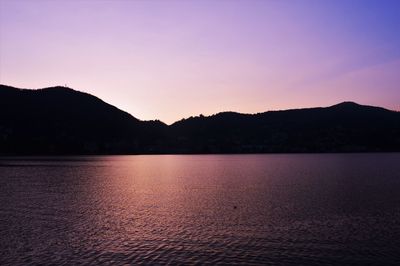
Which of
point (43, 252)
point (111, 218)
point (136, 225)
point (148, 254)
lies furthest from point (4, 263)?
point (111, 218)

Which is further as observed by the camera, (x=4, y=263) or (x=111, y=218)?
(x=111, y=218)

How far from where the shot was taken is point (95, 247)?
33906mm

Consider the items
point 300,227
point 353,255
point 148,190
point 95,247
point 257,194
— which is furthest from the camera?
point 148,190

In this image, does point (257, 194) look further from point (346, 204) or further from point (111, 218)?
point (111, 218)

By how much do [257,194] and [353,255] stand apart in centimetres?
4186

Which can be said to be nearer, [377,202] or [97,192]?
[377,202]

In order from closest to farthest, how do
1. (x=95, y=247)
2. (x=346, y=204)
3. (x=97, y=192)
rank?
(x=95, y=247), (x=346, y=204), (x=97, y=192)

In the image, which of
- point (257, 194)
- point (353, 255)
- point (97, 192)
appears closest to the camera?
point (353, 255)

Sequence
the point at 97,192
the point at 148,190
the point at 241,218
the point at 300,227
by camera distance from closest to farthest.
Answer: the point at 300,227
the point at 241,218
the point at 97,192
the point at 148,190

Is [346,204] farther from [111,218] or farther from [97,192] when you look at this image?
[97,192]

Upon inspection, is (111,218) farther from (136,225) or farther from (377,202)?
(377,202)

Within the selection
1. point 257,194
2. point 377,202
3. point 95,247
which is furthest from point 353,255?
point 257,194

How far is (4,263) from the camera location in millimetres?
28766

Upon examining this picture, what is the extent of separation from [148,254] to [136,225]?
1298 centimetres
